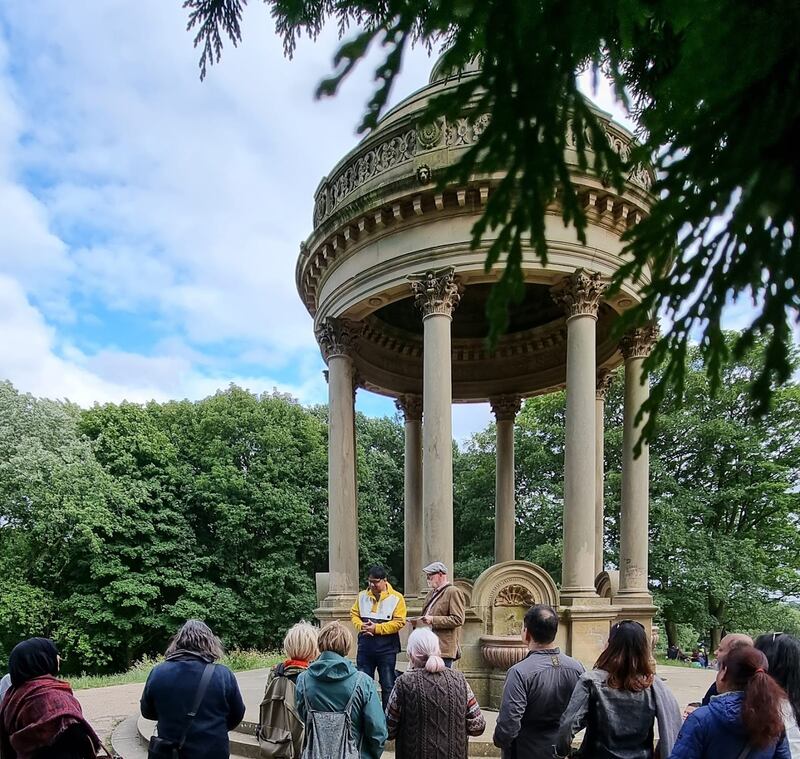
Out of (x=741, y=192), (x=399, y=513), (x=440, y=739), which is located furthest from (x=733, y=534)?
(x=741, y=192)

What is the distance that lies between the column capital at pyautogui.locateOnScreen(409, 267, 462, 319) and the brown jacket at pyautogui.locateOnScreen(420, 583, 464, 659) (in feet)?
20.1

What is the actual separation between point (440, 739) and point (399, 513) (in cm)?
3685

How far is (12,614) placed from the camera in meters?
30.0

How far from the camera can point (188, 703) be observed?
4855 millimetres

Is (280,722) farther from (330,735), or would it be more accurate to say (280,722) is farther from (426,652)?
(426,652)

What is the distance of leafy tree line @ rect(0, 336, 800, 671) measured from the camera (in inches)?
1089

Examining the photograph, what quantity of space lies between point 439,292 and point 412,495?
7698 millimetres

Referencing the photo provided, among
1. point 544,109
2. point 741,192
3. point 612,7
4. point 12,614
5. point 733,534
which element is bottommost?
point 12,614

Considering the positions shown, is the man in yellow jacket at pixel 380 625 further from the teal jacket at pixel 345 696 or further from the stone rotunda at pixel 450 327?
the teal jacket at pixel 345 696

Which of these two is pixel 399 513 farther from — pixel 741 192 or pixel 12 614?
pixel 741 192

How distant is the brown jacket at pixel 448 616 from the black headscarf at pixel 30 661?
15.6 feet

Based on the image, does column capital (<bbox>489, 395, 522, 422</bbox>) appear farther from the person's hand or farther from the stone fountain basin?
the person's hand

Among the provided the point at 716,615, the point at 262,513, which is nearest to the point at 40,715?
the point at 716,615

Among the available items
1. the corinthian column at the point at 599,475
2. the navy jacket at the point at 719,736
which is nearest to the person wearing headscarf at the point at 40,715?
the navy jacket at the point at 719,736
